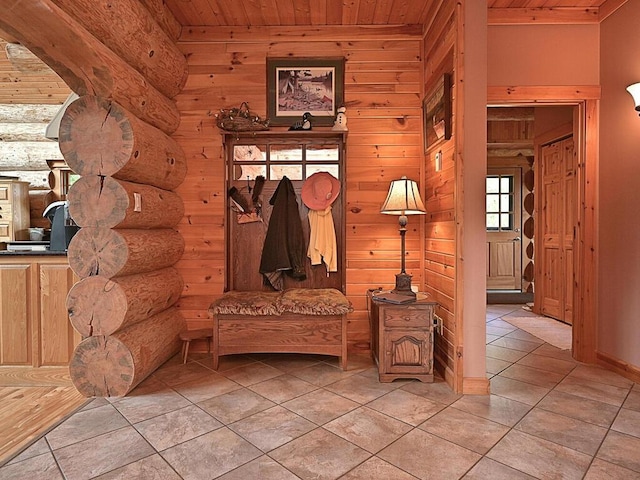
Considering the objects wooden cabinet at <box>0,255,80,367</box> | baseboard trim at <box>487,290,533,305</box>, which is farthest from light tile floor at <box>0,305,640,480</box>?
baseboard trim at <box>487,290,533,305</box>

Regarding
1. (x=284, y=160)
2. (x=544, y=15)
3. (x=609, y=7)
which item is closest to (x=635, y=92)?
(x=609, y=7)

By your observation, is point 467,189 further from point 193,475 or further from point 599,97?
point 193,475

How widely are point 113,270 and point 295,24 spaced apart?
2.69m

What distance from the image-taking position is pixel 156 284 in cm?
285

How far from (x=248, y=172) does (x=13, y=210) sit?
4.39m

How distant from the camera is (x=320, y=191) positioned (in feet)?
10.9

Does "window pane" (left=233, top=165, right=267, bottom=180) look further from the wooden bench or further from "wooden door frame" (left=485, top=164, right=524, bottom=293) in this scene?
"wooden door frame" (left=485, top=164, right=524, bottom=293)

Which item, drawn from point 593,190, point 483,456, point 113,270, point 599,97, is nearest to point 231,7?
point 113,270

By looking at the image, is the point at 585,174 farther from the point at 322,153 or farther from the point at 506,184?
the point at 506,184

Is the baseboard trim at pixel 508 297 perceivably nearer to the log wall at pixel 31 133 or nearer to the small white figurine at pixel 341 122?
the small white figurine at pixel 341 122

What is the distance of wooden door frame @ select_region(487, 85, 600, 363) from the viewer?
308 cm

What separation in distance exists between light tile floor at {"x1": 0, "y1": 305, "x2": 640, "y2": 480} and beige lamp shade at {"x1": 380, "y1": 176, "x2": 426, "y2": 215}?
131cm

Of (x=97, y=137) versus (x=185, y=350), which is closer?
(x=97, y=137)

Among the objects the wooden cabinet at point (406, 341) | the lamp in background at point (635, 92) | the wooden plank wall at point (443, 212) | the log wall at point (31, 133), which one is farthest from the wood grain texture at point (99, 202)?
the lamp in background at point (635, 92)
